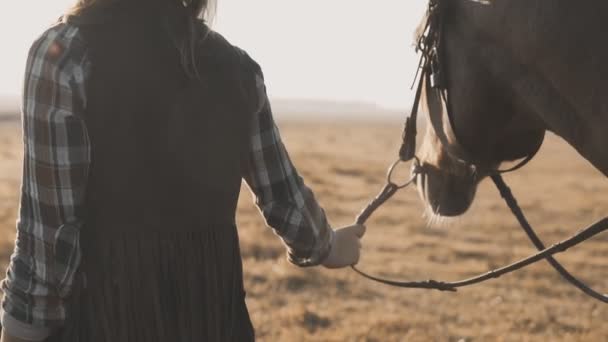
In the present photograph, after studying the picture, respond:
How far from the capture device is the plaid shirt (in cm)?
169

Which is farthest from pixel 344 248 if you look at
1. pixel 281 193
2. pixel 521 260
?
pixel 521 260

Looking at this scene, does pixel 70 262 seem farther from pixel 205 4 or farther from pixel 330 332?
pixel 330 332

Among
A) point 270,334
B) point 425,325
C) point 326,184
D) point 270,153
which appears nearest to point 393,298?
point 425,325

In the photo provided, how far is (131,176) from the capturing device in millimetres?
1771

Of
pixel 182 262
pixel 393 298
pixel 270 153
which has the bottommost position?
pixel 393 298

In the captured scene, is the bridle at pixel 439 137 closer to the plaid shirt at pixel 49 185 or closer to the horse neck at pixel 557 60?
the horse neck at pixel 557 60

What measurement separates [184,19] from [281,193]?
1.69 feet

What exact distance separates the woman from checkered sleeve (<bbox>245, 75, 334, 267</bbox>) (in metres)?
0.04

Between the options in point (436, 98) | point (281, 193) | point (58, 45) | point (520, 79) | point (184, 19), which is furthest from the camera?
point (436, 98)

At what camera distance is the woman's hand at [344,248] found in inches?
89.8

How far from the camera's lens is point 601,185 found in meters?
22.9

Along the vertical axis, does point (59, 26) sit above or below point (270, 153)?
above

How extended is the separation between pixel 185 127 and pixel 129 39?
0.23m

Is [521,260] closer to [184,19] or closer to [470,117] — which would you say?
[470,117]
